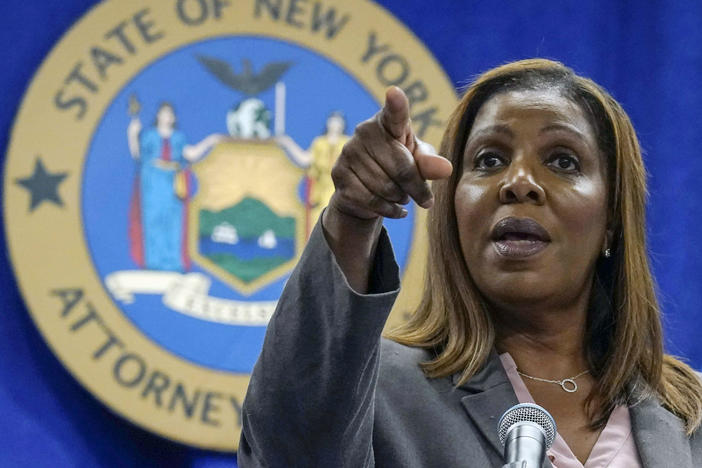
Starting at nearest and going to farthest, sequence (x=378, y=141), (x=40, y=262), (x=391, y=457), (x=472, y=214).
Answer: (x=378, y=141) < (x=391, y=457) < (x=472, y=214) < (x=40, y=262)

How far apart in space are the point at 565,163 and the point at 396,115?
0.58 m

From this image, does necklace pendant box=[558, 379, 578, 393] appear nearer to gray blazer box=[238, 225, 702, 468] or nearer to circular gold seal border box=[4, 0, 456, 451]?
gray blazer box=[238, 225, 702, 468]

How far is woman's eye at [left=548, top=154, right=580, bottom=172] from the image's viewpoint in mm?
1535

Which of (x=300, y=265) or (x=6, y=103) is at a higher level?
(x=6, y=103)

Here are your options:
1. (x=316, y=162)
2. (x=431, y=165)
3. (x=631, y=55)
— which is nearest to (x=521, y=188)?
(x=431, y=165)

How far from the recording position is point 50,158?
2.71 m

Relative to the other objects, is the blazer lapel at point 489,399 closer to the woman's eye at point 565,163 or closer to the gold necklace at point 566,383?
the gold necklace at point 566,383

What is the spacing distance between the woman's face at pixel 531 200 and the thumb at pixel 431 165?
0.44 m

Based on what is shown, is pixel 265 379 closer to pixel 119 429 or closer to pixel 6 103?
pixel 119 429

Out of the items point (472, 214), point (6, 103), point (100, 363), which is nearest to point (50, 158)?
point (6, 103)

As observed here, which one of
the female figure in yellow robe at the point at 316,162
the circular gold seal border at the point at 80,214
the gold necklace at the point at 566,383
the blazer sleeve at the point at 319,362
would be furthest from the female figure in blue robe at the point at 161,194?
the blazer sleeve at the point at 319,362

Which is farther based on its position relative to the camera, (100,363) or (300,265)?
(100,363)

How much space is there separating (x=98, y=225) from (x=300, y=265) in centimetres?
168

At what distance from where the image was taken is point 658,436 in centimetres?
145
